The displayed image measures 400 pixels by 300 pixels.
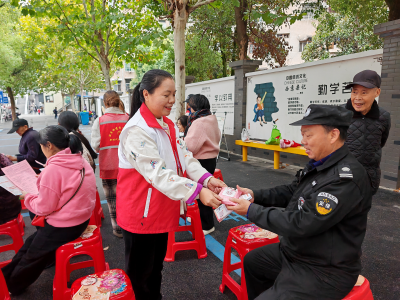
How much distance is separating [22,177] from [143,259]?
1479 mm

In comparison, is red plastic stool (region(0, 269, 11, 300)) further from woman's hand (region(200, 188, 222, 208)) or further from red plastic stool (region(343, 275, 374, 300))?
red plastic stool (region(343, 275, 374, 300))

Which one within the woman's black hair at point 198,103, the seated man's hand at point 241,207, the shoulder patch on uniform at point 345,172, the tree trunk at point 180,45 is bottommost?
the seated man's hand at point 241,207

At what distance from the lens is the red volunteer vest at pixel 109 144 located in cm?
357

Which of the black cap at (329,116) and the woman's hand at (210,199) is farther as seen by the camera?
the woman's hand at (210,199)

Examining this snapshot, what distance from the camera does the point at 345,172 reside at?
1.51 metres

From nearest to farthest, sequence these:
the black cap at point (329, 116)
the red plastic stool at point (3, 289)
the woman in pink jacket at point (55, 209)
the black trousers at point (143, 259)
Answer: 1. the black cap at point (329, 116)
2. the black trousers at point (143, 259)
3. the red plastic stool at point (3, 289)
4. the woman in pink jacket at point (55, 209)

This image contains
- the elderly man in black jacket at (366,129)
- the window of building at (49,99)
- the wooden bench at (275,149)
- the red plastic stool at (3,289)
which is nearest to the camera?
the red plastic stool at (3,289)

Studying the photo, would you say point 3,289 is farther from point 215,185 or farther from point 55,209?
point 215,185

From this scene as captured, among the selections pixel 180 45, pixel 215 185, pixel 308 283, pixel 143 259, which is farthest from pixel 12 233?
pixel 180 45

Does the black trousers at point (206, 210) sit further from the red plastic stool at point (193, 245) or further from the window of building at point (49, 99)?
the window of building at point (49, 99)

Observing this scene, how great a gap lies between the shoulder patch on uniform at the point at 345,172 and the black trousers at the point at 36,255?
2.19 m

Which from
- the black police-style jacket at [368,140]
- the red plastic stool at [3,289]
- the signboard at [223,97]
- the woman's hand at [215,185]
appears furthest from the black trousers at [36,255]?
the signboard at [223,97]

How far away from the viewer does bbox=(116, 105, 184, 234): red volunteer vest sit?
71.9 inches

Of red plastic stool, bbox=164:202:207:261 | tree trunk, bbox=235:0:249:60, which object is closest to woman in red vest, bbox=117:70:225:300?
red plastic stool, bbox=164:202:207:261
